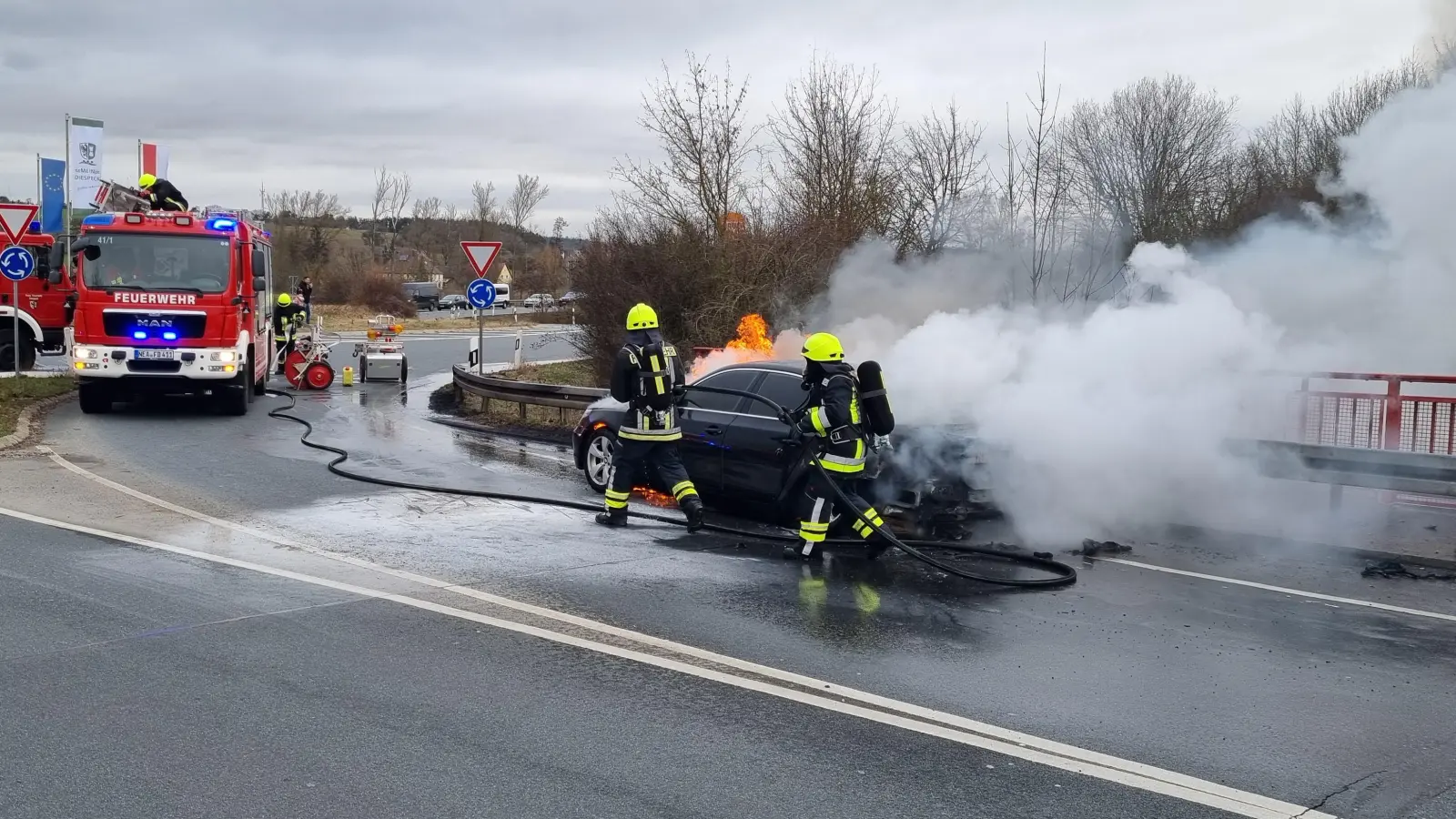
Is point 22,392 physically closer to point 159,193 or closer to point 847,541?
point 159,193

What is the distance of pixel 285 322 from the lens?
23.8 metres

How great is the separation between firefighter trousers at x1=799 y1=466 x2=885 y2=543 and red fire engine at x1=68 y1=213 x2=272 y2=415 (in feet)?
36.7

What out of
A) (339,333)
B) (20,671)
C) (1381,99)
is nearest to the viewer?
(20,671)

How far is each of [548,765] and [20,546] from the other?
587 centimetres

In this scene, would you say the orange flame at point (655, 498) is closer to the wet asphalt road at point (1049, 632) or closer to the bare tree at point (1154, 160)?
the wet asphalt road at point (1049, 632)

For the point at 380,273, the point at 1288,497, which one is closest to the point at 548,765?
the point at 1288,497

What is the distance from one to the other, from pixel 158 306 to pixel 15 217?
15.4 ft

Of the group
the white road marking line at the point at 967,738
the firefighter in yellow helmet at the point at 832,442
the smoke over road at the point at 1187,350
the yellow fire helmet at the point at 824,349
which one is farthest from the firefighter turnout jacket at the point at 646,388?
the white road marking line at the point at 967,738

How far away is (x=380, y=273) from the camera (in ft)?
229

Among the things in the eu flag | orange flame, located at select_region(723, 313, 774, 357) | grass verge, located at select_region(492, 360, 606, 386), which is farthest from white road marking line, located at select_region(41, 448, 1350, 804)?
the eu flag

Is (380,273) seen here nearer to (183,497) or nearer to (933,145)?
(933,145)

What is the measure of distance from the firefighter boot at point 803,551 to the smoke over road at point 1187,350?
1.39 meters

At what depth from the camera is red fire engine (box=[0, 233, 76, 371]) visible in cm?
2242

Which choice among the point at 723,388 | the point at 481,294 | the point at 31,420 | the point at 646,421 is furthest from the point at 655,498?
the point at 481,294
